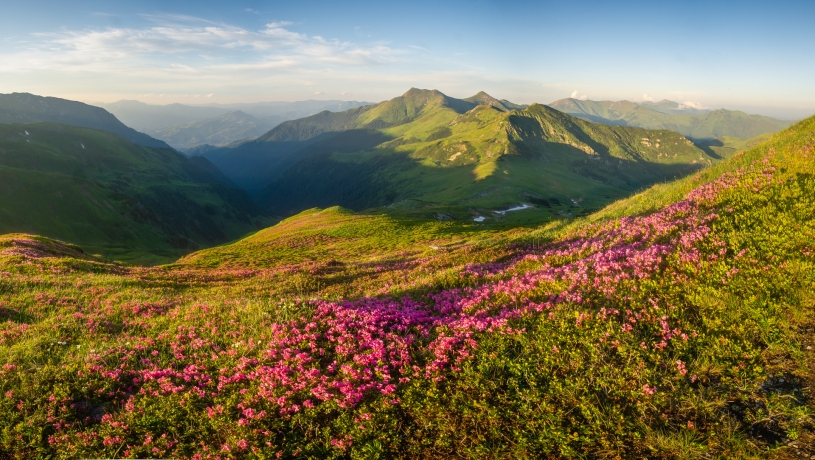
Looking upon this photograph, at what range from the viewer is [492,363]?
8.03 metres

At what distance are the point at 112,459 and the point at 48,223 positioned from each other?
178 metres

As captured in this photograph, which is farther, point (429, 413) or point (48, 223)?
point (48, 223)

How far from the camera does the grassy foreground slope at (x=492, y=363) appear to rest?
6.43 m

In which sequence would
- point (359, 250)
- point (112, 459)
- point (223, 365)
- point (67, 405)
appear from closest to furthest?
point (112, 459) → point (67, 405) → point (223, 365) → point (359, 250)

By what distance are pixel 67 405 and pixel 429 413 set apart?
8.32 meters

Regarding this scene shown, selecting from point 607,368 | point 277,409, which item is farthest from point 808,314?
point 277,409

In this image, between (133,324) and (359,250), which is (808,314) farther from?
(359,250)

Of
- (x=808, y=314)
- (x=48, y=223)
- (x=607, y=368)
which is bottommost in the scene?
(x=48, y=223)

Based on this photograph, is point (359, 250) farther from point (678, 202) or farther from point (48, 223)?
point (48, 223)

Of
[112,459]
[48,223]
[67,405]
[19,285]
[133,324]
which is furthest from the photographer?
[48,223]

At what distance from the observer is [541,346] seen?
8.23 m

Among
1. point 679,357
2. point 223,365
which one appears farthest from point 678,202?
point 223,365

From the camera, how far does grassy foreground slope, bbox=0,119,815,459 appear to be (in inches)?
253

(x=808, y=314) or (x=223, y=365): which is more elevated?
(x=808, y=314)
